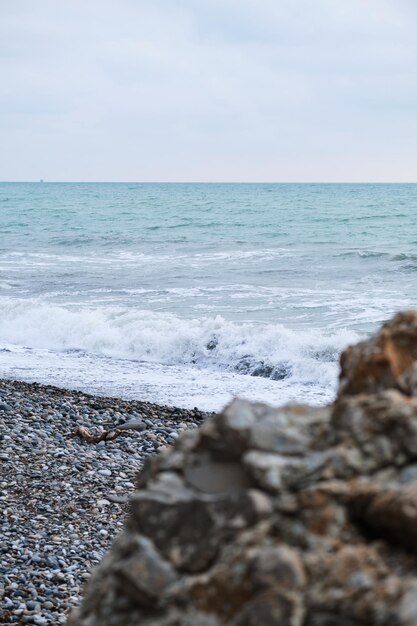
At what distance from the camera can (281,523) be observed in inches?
103

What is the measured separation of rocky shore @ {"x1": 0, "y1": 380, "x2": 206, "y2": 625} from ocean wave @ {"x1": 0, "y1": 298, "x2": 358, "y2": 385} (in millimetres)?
4945

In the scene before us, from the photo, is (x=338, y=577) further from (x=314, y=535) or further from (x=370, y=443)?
(x=370, y=443)

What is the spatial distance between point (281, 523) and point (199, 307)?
891 inches

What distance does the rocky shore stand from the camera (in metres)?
7.02

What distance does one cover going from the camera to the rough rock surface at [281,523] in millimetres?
2449

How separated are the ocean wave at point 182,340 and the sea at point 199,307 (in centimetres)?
5

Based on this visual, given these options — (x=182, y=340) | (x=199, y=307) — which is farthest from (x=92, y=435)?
(x=199, y=307)

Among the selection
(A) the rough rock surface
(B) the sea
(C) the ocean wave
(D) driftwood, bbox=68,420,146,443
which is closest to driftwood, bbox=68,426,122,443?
(D) driftwood, bbox=68,420,146,443

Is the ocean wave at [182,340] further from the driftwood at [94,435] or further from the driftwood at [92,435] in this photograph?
the driftwood at [92,435]

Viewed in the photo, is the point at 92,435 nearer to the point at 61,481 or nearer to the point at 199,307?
the point at 61,481

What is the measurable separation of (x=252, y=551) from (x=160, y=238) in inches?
1948

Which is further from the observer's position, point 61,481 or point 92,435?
point 92,435

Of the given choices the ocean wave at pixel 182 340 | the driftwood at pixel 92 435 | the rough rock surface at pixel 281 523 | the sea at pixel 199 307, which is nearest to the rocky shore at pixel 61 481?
the driftwood at pixel 92 435

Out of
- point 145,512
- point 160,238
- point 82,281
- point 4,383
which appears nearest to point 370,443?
point 145,512
